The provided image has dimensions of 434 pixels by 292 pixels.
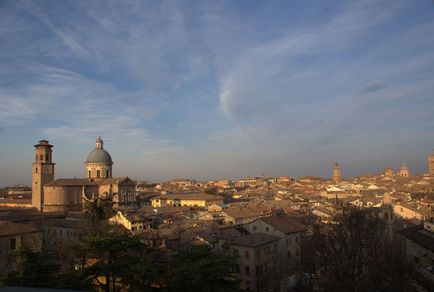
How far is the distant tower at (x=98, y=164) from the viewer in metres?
65.8

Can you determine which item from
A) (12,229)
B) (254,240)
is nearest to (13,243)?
(12,229)

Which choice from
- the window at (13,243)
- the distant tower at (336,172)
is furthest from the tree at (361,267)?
the distant tower at (336,172)

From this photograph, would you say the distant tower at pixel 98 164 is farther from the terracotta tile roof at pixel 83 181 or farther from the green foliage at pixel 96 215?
the green foliage at pixel 96 215

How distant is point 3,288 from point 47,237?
41831 mm

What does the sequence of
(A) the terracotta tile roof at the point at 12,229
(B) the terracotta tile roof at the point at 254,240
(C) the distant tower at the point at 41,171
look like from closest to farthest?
(B) the terracotta tile roof at the point at 254,240, (A) the terracotta tile roof at the point at 12,229, (C) the distant tower at the point at 41,171

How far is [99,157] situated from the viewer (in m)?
66.6

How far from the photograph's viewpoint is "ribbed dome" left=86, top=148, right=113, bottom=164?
6650 cm

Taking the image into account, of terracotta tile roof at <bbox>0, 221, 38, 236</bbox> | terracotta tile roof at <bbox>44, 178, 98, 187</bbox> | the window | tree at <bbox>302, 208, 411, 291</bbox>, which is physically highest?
terracotta tile roof at <bbox>44, 178, 98, 187</bbox>

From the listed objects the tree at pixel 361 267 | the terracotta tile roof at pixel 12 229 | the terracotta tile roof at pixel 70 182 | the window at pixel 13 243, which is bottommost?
the tree at pixel 361 267

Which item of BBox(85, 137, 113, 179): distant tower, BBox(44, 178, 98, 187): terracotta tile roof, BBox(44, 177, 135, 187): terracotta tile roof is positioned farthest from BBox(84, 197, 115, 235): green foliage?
BBox(85, 137, 113, 179): distant tower

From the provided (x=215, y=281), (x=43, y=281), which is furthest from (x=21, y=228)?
(x=215, y=281)

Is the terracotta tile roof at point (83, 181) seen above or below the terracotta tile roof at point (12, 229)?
above

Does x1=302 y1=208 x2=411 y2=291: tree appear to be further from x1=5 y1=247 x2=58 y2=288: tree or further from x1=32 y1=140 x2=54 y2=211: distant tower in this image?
x1=32 y1=140 x2=54 y2=211: distant tower

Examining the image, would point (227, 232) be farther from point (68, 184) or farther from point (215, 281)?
point (68, 184)
